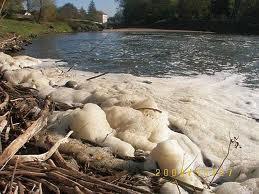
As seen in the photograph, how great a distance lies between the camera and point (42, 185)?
4531mm

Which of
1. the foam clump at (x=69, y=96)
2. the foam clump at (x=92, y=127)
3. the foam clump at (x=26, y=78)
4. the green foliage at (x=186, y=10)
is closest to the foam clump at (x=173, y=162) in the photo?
the foam clump at (x=92, y=127)

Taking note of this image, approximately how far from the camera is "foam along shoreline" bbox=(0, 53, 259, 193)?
5.80m

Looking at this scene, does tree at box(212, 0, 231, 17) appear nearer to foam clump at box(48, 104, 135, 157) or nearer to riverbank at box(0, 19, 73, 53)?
riverbank at box(0, 19, 73, 53)

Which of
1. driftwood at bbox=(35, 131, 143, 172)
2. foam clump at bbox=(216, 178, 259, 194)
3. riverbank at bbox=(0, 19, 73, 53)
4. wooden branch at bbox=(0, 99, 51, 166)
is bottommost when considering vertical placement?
riverbank at bbox=(0, 19, 73, 53)

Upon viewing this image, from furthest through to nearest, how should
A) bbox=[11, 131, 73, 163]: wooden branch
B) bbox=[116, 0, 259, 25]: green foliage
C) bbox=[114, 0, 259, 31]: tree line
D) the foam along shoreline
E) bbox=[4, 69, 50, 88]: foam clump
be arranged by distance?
bbox=[116, 0, 259, 25]: green foliage
bbox=[114, 0, 259, 31]: tree line
bbox=[4, 69, 50, 88]: foam clump
the foam along shoreline
bbox=[11, 131, 73, 163]: wooden branch

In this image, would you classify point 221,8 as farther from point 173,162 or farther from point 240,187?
point 240,187

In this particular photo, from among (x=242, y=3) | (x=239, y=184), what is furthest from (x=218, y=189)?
(x=242, y=3)

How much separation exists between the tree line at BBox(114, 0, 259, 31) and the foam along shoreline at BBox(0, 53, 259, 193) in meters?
66.5

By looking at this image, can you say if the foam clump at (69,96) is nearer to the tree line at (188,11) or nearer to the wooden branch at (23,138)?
the wooden branch at (23,138)

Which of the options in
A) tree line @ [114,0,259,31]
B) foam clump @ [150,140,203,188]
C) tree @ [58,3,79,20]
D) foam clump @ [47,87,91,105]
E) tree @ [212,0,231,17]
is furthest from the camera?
tree @ [58,3,79,20]

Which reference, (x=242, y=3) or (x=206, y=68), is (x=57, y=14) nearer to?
(x=242, y=3)

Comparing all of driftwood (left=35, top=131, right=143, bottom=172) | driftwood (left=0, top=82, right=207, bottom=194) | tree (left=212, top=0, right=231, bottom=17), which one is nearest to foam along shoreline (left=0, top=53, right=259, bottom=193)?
driftwood (left=35, top=131, right=143, bottom=172)

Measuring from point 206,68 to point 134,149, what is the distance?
43.0 feet

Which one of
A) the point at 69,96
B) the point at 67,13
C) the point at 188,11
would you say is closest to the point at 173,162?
the point at 69,96
